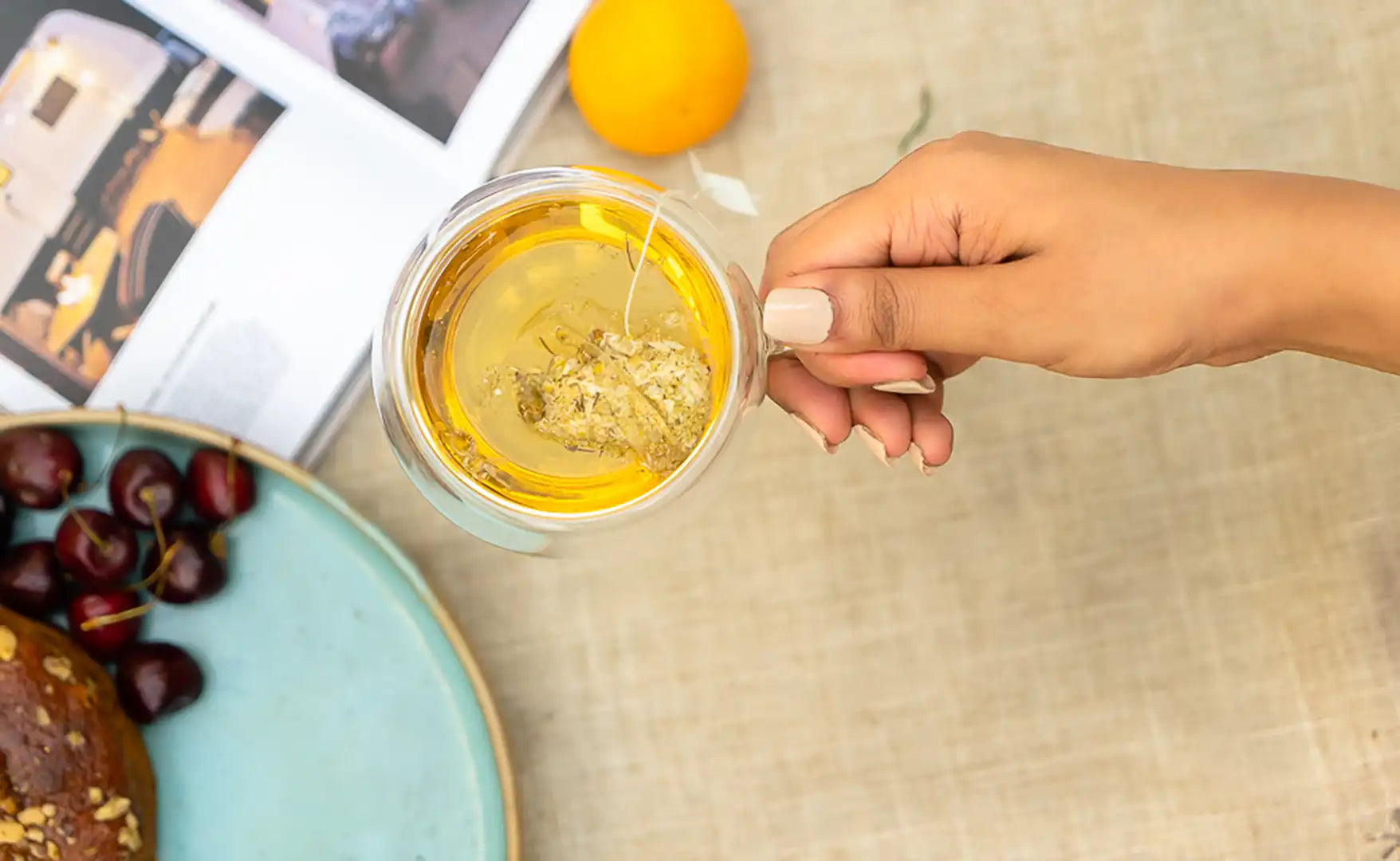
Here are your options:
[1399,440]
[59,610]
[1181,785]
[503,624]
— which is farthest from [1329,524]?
[59,610]

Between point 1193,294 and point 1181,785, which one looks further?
point 1181,785

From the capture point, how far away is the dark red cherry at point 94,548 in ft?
2.05

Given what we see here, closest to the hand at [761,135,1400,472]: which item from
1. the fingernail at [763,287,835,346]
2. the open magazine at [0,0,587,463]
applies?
the fingernail at [763,287,835,346]

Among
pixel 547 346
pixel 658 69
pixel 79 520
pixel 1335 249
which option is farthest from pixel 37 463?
pixel 1335 249

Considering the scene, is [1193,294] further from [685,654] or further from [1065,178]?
[685,654]

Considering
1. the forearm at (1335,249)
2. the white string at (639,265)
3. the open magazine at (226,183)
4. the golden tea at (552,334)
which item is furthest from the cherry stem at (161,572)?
the forearm at (1335,249)

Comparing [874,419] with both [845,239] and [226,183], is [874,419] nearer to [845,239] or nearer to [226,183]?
[845,239]

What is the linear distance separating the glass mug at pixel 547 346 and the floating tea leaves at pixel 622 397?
0.01 meters

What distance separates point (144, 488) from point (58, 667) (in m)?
0.11

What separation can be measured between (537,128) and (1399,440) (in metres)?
0.63

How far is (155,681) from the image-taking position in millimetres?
618

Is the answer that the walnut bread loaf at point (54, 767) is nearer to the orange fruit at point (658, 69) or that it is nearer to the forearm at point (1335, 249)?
the orange fruit at point (658, 69)

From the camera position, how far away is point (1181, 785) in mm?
699

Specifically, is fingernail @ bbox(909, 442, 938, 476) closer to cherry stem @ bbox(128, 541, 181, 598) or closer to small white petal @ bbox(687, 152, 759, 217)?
small white petal @ bbox(687, 152, 759, 217)
